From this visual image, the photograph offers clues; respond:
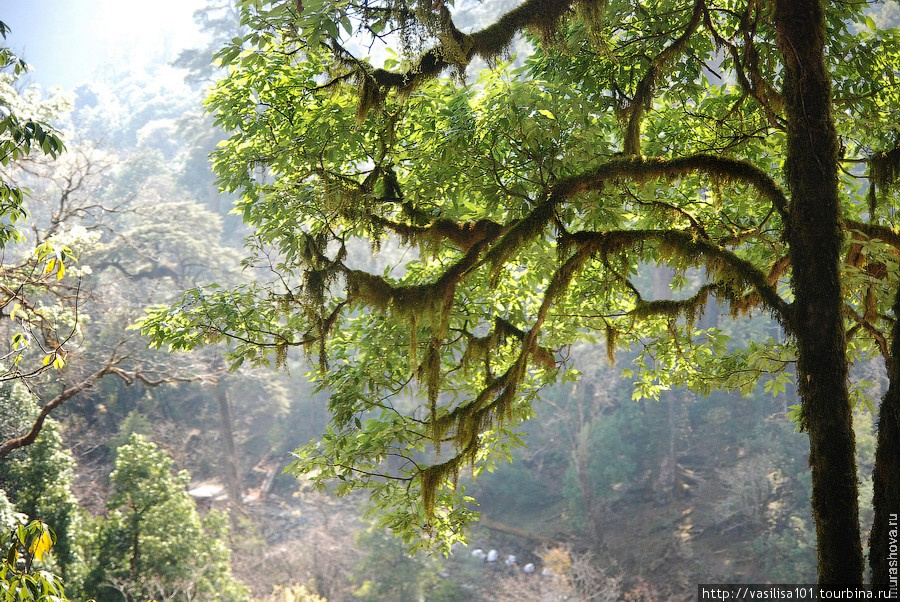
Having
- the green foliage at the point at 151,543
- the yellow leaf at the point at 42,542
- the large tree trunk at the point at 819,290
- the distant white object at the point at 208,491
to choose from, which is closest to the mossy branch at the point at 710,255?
the large tree trunk at the point at 819,290

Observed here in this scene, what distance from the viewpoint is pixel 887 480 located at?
2521 millimetres

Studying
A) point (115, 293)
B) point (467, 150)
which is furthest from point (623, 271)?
point (115, 293)

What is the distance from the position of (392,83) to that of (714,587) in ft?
39.3

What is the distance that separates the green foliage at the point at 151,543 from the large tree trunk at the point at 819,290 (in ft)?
27.0

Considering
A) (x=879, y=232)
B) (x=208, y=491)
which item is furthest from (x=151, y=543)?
(x=208, y=491)

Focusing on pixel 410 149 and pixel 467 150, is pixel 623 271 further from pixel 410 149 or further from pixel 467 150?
pixel 410 149

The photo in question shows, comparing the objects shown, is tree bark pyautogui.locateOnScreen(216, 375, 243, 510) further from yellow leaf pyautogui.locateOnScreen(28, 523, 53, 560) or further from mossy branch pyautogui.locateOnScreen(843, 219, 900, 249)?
mossy branch pyautogui.locateOnScreen(843, 219, 900, 249)

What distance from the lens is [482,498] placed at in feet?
56.9

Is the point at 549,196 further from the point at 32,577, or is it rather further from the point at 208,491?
the point at 208,491

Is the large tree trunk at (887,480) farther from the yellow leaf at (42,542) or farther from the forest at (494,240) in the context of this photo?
the yellow leaf at (42,542)

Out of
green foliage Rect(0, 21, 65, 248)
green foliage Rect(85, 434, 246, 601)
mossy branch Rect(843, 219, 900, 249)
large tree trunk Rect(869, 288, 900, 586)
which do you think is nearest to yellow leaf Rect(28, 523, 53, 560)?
green foliage Rect(0, 21, 65, 248)

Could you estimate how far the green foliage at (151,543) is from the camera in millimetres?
8766

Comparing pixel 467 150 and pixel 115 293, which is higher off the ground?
pixel 115 293

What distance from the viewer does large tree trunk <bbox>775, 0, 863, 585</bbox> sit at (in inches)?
103
